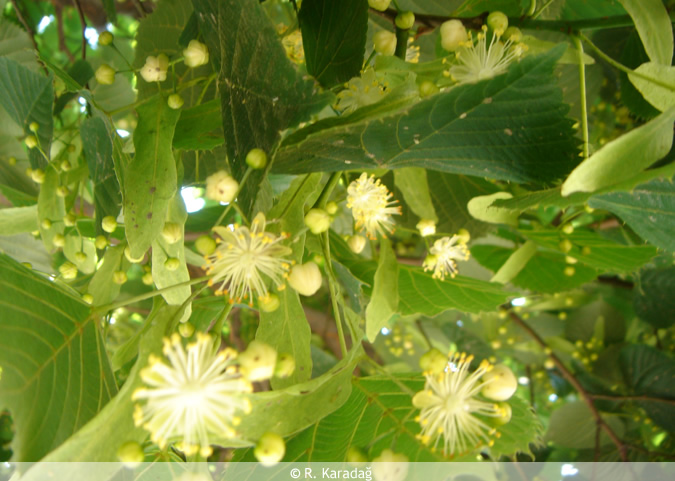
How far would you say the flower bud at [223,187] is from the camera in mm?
508

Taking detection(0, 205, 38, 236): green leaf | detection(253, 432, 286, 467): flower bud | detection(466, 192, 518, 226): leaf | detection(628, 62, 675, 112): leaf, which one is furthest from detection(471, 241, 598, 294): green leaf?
detection(0, 205, 38, 236): green leaf

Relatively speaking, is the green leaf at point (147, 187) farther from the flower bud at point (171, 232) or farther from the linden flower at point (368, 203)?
the linden flower at point (368, 203)

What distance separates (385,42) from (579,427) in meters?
1.34

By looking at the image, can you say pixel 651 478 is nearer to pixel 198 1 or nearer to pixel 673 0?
pixel 673 0

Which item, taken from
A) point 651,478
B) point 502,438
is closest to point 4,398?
point 502,438

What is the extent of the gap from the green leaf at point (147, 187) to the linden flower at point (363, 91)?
0.21 metres

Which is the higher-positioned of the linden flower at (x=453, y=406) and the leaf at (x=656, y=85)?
the leaf at (x=656, y=85)

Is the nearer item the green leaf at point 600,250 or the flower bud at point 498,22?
the flower bud at point 498,22

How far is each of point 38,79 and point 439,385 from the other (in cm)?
68

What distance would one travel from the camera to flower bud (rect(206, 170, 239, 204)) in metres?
0.51

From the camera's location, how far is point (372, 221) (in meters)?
0.73

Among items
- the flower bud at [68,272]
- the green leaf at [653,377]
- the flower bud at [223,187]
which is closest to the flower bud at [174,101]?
the flower bud at [223,187]

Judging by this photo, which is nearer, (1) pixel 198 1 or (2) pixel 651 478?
(1) pixel 198 1

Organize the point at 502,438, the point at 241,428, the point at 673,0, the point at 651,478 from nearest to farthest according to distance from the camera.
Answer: the point at 241,428
the point at 502,438
the point at 673,0
the point at 651,478
